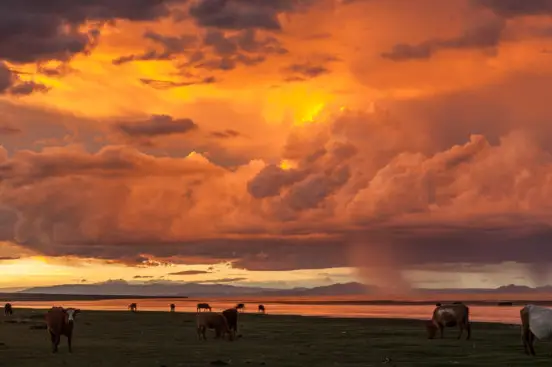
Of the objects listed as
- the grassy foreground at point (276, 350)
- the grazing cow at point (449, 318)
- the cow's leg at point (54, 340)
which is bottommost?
the grassy foreground at point (276, 350)

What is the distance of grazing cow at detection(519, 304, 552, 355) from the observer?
3534 centimetres

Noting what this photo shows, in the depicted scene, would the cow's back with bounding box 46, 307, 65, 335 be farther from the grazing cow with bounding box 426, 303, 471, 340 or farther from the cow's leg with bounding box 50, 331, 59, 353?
the grazing cow with bounding box 426, 303, 471, 340

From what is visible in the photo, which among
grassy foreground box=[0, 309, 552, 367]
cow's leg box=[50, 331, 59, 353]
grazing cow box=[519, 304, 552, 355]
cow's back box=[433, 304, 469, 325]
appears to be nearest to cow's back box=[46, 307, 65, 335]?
cow's leg box=[50, 331, 59, 353]

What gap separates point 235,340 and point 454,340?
12577 mm

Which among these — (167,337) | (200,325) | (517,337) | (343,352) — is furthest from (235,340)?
(517,337)

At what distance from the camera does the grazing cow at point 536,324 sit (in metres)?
35.3

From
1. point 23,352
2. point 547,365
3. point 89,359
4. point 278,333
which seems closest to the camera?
point 547,365

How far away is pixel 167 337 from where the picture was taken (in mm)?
51875

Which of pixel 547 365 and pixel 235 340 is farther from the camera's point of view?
pixel 235 340

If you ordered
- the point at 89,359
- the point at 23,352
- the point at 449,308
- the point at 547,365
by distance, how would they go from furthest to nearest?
1. the point at 449,308
2. the point at 23,352
3. the point at 89,359
4. the point at 547,365

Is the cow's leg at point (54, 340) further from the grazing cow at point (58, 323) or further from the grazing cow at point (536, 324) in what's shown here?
Answer: the grazing cow at point (536, 324)

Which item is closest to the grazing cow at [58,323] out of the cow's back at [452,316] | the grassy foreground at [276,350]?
the grassy foreground at [276,350]

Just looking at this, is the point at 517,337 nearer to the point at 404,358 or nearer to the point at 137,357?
the point at 404,358

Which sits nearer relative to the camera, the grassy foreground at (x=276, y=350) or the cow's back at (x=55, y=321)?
the grassy foreground at (x=276, y=350)
